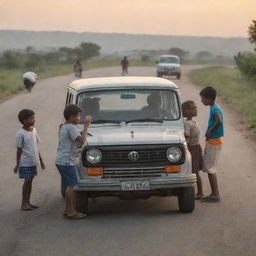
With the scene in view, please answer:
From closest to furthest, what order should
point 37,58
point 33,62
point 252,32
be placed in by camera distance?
point 252,32 < point 33,62 < point 37,58

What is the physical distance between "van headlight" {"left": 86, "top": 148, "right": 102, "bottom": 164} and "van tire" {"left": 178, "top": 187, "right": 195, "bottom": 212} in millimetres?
1073

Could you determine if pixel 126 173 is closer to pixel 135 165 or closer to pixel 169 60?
pixel 135 165

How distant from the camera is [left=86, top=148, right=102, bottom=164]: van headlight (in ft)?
28.9

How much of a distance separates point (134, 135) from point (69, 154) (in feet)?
2.67

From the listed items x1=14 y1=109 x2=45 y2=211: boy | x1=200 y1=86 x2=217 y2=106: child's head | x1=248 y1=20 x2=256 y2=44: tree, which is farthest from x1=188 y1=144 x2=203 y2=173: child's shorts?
x1=248 y1=20 x2=256 y2=44: tree

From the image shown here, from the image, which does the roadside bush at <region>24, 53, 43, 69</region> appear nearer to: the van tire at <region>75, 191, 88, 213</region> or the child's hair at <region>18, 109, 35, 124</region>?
the child's hair at <region>18, 109, 35, 124</region>

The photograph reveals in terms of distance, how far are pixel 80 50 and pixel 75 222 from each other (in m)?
125

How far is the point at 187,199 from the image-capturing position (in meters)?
8.99

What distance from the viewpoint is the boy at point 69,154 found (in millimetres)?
8852

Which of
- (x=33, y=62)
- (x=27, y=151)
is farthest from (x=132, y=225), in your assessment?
(x=33, y=62)

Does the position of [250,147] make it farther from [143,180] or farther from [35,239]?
[35,239]

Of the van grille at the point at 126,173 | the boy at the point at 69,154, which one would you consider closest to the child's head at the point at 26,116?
the boy at the point at 69,154

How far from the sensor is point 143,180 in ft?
28.8

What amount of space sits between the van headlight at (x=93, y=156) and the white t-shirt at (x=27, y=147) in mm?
994
